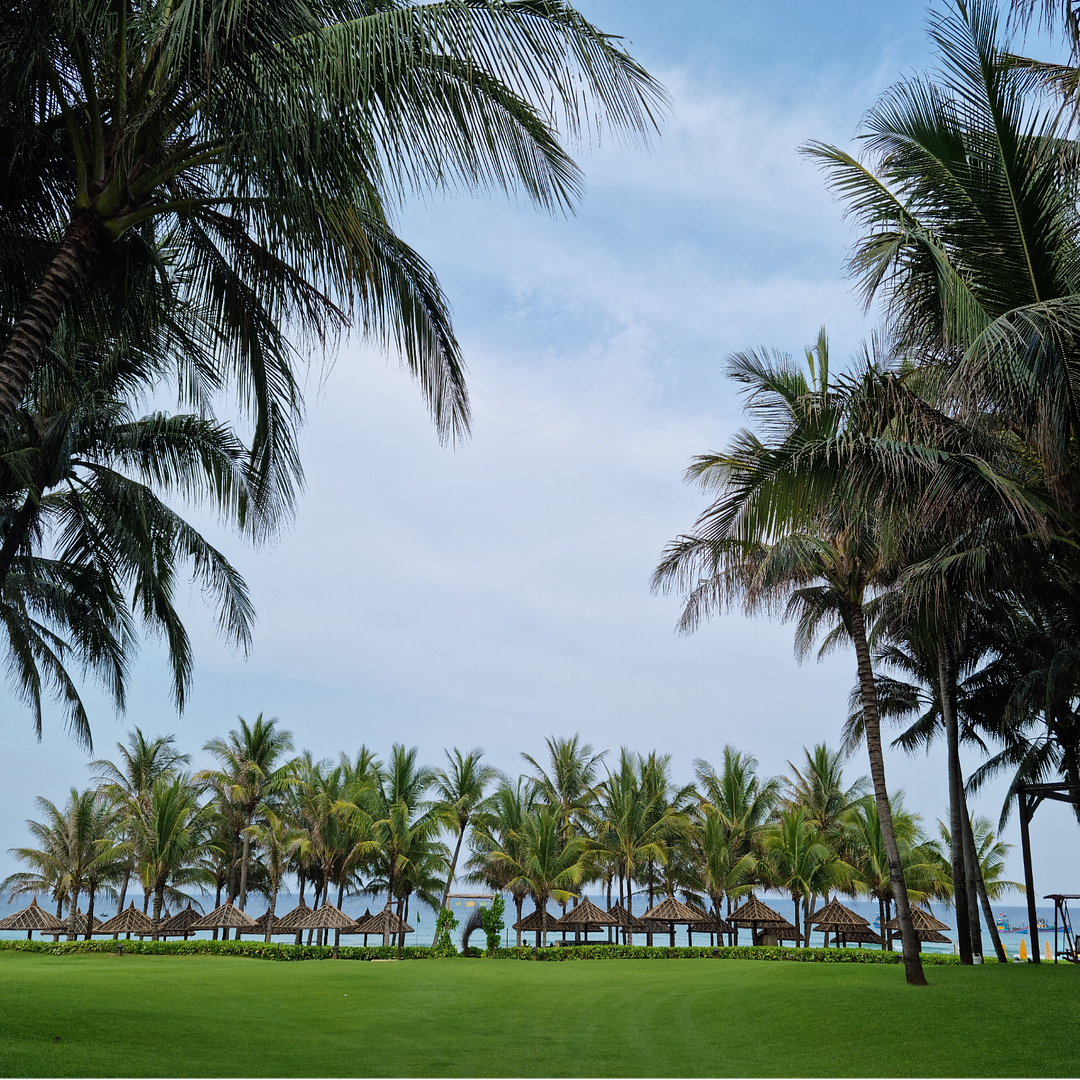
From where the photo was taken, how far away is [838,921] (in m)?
27.5

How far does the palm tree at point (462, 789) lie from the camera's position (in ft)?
110

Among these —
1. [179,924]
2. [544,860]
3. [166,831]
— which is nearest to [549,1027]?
[544,860]

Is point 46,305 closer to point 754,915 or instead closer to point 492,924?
point 492,924

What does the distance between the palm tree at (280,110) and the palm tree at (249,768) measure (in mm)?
28508

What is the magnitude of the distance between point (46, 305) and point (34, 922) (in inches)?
1329

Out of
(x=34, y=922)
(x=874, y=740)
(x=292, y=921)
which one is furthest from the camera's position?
(x=34, y=922)

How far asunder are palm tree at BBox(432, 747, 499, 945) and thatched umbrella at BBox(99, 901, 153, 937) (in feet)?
32.6

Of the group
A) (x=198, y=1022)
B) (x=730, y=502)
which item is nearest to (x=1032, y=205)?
(x=730, y=502)

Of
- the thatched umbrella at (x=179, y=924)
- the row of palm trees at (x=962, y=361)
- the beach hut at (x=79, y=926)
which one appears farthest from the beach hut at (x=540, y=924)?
the row of palm trees at (x=962, y=361)

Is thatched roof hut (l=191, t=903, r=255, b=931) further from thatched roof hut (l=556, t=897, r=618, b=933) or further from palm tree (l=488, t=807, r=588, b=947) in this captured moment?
thatched roof hut (l=556, t=897, r=618, b=933)

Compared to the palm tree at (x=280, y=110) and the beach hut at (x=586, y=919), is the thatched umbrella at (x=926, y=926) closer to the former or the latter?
the beach hut at (x=586, y=919)

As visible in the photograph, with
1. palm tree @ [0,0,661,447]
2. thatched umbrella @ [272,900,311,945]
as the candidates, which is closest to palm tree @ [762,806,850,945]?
thatched umbrella @ [272,900,311,945]

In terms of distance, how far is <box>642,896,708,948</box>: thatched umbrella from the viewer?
28391 mm

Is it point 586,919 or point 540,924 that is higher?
point 586,919
